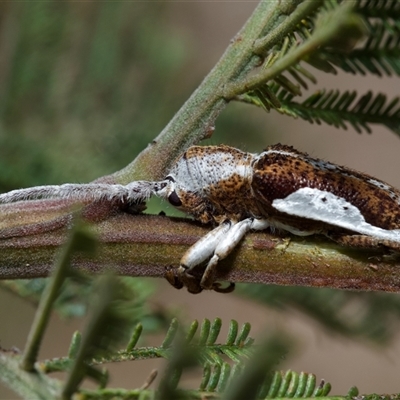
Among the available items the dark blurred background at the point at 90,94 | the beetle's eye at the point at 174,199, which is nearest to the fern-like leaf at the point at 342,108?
the beetle's eye at the point at 174,199

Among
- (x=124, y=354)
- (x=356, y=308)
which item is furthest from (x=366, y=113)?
(x=356, y=308)

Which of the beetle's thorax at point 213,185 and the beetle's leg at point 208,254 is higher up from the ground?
the beetle's thorax at point 213,185

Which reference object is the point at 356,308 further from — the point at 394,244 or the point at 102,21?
the point at 102,21

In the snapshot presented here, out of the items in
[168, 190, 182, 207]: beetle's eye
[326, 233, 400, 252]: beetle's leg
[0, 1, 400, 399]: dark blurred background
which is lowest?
[0, 1, 400, 399]: dark blurred background

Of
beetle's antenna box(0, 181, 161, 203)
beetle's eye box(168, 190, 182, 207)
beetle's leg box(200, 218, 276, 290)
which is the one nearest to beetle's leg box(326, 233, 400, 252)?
beetle's leg box(200, 218, 276, 290)

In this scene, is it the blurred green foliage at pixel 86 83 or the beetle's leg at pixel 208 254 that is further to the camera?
the blurred green foliage at pixel 86 83

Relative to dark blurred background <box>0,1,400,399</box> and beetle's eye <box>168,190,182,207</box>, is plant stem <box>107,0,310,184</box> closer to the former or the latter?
beetle's eye <box>168,190,182,207</box>

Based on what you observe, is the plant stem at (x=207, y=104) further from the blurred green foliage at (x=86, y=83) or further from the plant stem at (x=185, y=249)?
the blurred green foliage at (x=86, y=83)
